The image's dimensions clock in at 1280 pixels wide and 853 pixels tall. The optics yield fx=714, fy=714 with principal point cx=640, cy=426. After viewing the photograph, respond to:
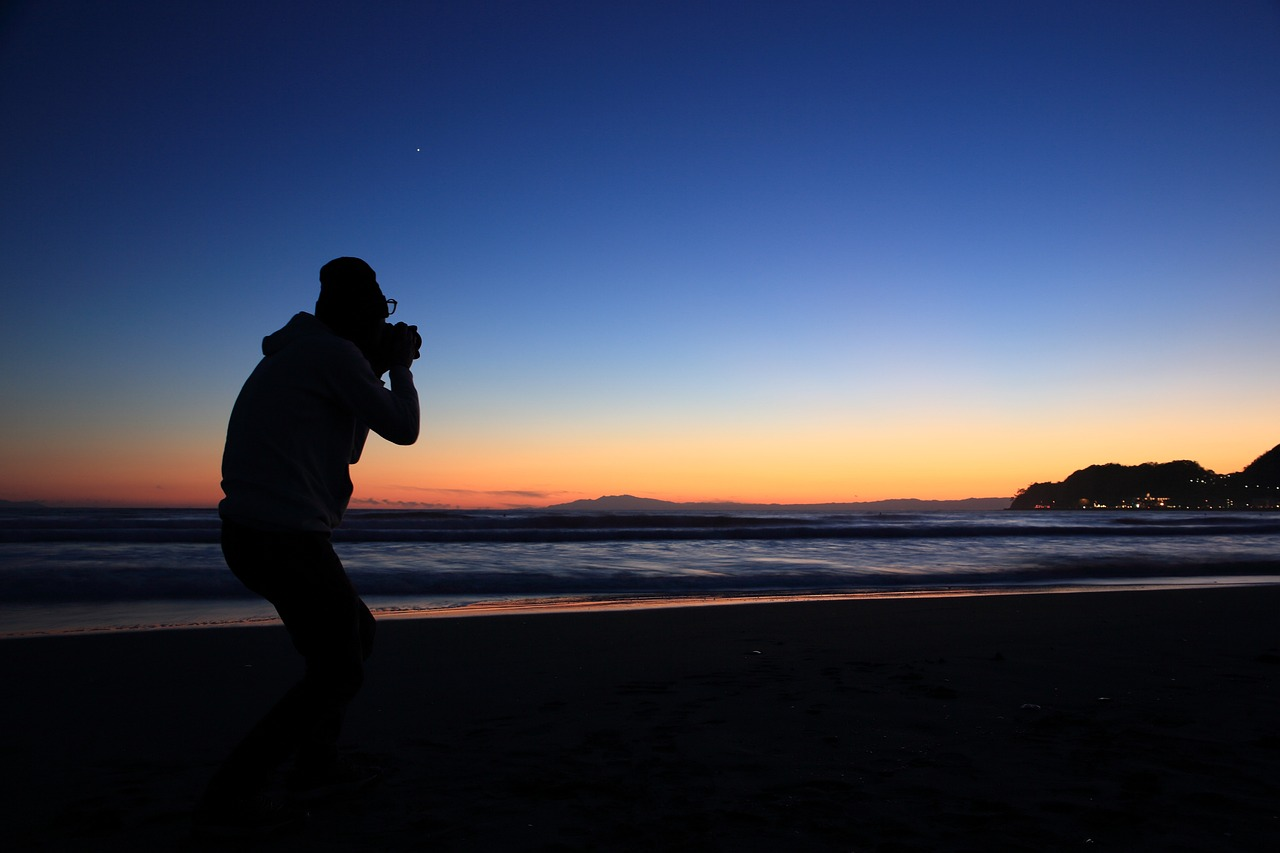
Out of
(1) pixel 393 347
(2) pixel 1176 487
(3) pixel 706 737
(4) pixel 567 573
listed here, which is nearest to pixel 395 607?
(4) pixel 567 573

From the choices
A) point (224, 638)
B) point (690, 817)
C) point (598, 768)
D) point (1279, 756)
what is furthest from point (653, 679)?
point (224, 638)

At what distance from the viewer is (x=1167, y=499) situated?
111m

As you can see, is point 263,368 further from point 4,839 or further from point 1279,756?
point 1279,756

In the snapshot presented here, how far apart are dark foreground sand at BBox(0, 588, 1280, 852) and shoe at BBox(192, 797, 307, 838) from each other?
6cm

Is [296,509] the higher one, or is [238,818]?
[296,509]

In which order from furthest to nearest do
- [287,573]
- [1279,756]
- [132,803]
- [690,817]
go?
[1279,756]
[132,803]
[690,817]
[287,573]

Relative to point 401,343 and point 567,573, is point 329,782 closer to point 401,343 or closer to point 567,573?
point 401,343

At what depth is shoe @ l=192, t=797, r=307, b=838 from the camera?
2.17m

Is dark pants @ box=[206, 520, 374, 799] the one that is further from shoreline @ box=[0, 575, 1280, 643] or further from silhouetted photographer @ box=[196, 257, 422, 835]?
shoreline @ box=[0, 575, 1280, 643]

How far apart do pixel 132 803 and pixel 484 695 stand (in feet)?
6.07

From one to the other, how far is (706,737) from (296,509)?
2.07m

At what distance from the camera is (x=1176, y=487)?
4373 inches

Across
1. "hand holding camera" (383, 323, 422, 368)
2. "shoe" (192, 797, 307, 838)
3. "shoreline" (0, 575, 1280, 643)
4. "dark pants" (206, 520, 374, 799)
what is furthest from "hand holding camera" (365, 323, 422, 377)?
"shoreline" (0, 575, 1280, 643)

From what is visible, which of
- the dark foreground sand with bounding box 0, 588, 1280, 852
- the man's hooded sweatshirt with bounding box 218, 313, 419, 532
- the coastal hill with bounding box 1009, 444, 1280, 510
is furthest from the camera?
the coastal hill with bounding box 1009, 444, 1280, 510
